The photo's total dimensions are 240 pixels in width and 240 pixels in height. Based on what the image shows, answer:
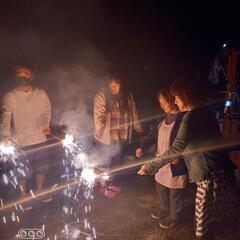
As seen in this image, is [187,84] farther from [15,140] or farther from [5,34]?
[5,34]

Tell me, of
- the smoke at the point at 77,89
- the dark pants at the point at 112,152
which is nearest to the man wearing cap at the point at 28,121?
the dark pants at the point at 112,152

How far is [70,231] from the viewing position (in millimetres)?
5086

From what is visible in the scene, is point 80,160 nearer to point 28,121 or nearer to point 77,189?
point 77,189

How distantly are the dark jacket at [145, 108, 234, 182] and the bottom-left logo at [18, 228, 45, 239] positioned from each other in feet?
7.96

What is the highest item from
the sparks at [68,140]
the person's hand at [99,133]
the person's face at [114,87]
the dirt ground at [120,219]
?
the person's face at [114,87]

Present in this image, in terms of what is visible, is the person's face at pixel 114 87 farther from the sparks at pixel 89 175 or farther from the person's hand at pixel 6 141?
the person's hand at pixel 6 141

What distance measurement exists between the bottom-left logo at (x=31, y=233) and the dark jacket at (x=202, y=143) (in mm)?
2425

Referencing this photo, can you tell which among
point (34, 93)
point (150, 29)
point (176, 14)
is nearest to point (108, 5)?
point (150, 29)

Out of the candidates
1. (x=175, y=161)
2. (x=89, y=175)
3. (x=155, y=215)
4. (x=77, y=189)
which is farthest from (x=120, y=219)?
(x=175, y=161)

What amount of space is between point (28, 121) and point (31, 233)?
192cm

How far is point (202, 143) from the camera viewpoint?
4.44 metres

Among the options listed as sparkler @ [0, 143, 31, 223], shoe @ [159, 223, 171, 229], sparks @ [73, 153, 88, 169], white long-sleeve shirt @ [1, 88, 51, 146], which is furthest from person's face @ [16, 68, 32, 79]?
shoe @ [159, 223, 171, 229]

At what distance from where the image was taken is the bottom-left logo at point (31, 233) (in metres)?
4.90

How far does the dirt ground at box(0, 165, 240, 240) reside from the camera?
504 centimetres
